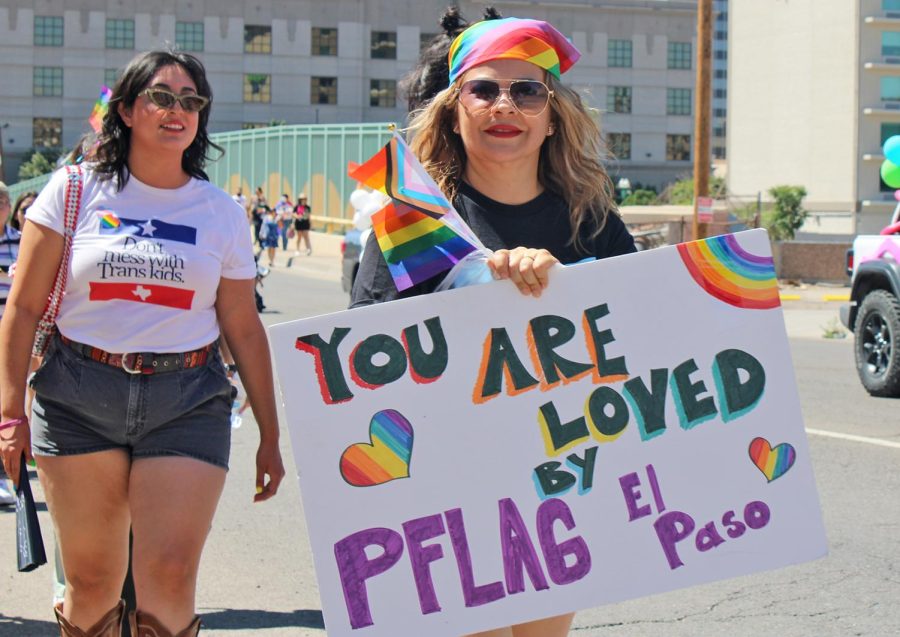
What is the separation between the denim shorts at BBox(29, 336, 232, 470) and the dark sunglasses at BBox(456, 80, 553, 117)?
3.52 ft

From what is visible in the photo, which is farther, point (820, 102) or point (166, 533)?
point (820, 102)

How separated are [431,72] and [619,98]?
265 feet

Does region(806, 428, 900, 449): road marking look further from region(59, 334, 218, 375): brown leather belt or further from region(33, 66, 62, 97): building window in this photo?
region(33, 66, 62, 97): building window

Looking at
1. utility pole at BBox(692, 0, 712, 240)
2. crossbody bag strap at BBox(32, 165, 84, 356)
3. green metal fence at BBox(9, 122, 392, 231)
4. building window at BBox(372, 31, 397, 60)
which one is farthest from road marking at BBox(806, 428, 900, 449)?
building window at BBox(372, 31, 397, 60)

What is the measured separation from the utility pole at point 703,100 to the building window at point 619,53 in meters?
62.0

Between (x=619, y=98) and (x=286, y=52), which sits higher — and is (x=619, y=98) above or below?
below

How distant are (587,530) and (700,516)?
0.29 metres

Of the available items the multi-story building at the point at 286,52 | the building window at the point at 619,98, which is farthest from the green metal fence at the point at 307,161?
the building window at the point at 619,98

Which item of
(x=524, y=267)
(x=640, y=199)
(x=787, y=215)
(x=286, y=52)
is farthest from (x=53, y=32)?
(x=524, y=267)

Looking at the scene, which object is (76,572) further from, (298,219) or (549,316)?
(298,219)

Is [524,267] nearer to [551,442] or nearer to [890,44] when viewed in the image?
[551,442]

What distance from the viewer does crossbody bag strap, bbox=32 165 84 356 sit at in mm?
3656

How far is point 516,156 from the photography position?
3.47 meters

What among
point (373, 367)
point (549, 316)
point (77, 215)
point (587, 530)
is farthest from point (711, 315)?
point (77, 215)
